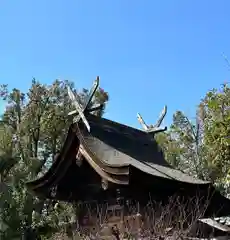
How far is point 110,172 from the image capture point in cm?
820

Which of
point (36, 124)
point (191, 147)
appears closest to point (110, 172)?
point (36, 124)

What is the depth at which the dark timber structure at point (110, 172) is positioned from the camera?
324 inches

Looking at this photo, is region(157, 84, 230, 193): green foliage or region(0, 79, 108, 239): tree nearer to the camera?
region(0, 79, 108, 239): tree

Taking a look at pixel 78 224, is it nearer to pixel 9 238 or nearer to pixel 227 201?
pixel 227 201

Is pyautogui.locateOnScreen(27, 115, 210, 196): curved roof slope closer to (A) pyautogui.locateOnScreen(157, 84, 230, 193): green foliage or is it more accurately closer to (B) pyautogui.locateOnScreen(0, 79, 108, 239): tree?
(B) pyautogui.locateOnScreen(0, 79, 108, 239): tree

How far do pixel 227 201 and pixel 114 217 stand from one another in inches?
103

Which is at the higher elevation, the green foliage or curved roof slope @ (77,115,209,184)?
the green foliage

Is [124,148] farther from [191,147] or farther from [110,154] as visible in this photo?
[191,147]

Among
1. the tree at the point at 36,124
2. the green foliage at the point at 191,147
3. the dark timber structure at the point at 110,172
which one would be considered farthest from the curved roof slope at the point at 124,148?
the green foliage at the point at 191,147

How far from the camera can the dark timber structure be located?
27.0 feet

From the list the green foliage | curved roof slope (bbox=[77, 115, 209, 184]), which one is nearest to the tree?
the green foliage

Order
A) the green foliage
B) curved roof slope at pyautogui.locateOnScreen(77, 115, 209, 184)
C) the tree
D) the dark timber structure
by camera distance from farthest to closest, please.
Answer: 1. the green foliage
2. the tree
3. curved roof slope at pyautogui.locateOnScreen(77, 115, 209, 184)
4. the dark timber structure

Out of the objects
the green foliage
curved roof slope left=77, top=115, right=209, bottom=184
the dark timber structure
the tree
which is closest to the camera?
the dark timber structure

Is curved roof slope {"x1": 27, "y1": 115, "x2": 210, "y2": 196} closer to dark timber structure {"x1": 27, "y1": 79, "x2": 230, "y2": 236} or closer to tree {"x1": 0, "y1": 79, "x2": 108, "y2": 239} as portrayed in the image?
dark timber structure {"x1": 27, "y1": 79, "x2": 230, "y2": 236}
